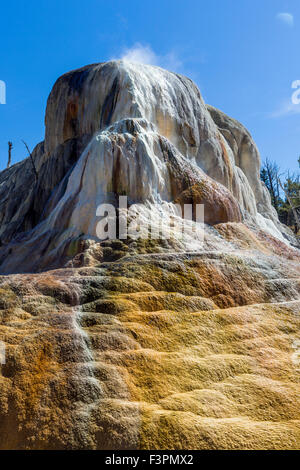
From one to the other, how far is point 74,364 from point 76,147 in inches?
406

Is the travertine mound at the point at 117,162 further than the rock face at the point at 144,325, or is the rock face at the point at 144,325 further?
the travertine mound at the point at 117,162

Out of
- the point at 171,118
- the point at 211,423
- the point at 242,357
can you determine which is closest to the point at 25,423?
the point at 211,423

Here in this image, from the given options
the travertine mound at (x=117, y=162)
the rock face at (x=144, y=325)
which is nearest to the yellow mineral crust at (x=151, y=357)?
the rock face at (x=144, y=325)

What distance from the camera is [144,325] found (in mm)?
3943

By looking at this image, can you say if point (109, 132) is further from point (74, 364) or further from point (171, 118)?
point (74, 364)

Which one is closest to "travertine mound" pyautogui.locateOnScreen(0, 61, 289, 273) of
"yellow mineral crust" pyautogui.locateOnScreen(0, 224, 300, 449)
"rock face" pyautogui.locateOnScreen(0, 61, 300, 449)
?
"rock face" pyautogui.locateOnScreen(0, 61, 300, 449)

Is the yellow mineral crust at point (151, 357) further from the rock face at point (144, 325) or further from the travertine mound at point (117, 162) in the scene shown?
the travertine mound at point (117, 162)

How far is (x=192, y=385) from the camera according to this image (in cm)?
322

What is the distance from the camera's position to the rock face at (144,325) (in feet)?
8.97

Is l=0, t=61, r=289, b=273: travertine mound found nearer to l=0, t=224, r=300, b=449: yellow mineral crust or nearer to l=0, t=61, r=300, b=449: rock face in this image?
l=0, t=61, r=300, b=449: rock face

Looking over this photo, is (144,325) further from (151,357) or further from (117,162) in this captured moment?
(117,162)

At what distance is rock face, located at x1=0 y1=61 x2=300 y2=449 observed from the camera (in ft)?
8.97

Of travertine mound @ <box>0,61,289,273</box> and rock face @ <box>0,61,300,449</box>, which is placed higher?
travertine mound @ <box>0,61,289,273</box>

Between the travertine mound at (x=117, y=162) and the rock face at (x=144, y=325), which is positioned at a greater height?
the travertine mound at (x=117, y=162)
